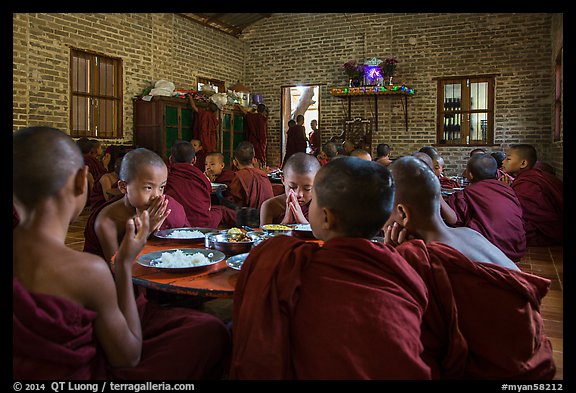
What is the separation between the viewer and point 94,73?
374 inches

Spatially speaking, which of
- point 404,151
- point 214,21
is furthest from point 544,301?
point 214,21

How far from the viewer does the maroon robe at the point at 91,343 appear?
1363 mm

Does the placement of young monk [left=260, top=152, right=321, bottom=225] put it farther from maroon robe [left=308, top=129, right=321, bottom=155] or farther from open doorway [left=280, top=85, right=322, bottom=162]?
open doorway [left=280, top=85, right=322, bottom=162]

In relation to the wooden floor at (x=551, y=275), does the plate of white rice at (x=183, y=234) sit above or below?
above

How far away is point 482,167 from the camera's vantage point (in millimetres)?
5059

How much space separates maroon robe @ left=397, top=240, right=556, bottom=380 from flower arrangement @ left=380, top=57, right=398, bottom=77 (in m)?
10.4

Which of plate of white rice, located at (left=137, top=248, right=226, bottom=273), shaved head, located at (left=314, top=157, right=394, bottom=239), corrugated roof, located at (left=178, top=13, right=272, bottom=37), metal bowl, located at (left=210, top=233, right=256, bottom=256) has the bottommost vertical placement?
plate of white rice, located at (left=137, top=248, right=226, bottom=273)

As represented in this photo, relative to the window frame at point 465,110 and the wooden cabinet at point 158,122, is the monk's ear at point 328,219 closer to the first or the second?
the wooden cabinet at point 158,122

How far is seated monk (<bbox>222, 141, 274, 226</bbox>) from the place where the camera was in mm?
5312

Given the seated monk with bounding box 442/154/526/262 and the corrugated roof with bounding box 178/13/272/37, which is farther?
the corrugated roof with bounding box 178/13/272/37

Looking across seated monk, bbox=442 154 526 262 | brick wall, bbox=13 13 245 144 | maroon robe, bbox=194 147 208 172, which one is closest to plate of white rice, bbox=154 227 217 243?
seated monk, bbox=442 154 526 262

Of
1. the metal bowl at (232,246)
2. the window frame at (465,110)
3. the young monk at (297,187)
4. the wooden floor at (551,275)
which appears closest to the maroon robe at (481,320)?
the metal bowl at (232,246)

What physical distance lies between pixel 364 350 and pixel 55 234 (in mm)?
995

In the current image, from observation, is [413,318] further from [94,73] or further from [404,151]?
[404,151]
